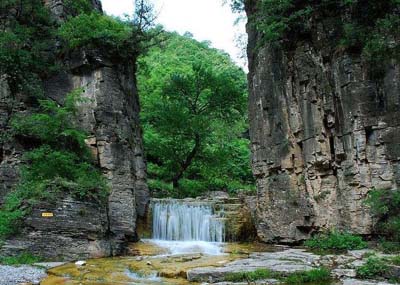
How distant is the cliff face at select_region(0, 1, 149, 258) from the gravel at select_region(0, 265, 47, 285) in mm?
1818

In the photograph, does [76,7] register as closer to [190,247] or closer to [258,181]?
[258,181]

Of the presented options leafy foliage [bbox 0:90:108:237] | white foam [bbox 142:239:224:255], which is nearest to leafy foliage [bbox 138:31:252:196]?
leafy foliage [bbox 0:90:108:237]

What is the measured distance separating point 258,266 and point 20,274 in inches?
224

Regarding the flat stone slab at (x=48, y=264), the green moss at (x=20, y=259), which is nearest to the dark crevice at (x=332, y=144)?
the flat stone slab at (x=48, y=264)

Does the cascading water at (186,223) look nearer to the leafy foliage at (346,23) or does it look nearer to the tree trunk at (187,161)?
the tree trunk at (187,161)

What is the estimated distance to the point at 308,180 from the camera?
15.1 meters

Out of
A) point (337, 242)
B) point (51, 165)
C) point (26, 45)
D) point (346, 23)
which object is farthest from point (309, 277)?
point (26, 45)

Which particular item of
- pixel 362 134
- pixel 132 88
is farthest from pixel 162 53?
pixel 362 134

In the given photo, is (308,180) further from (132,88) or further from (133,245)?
(132,88)

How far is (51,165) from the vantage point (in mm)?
14883

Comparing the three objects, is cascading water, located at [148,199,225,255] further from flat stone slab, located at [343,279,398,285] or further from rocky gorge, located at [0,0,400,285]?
flat stone slab, located at [343,279,398,285]

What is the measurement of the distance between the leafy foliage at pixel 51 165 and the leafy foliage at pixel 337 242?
7504mm

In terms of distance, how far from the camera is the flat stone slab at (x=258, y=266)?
30.7 ft

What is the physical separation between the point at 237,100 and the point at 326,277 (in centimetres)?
1807
